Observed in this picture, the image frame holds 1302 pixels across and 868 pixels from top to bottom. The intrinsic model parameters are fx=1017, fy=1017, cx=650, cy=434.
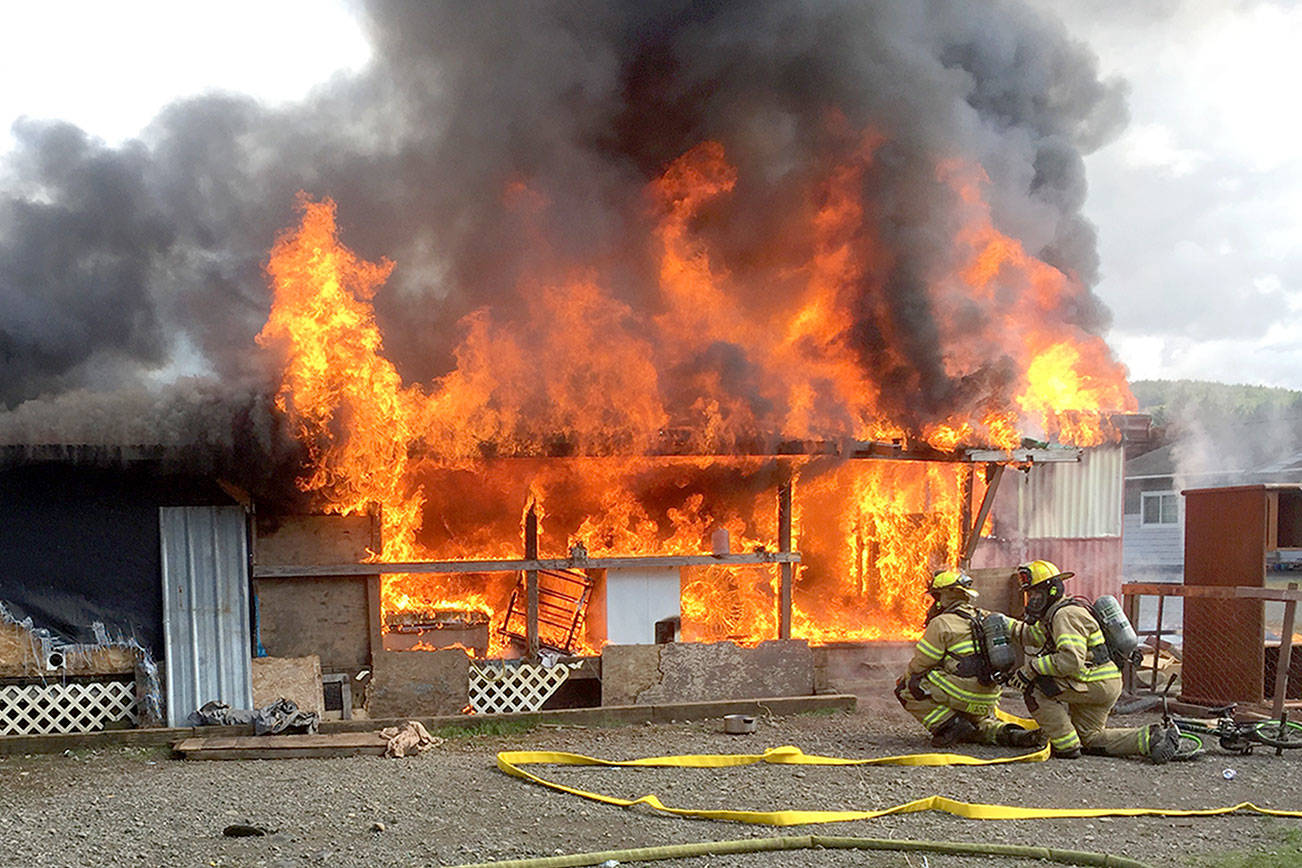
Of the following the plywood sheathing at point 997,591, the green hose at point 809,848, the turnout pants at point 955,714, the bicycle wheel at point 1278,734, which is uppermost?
the plywood sheathing at point 997,591

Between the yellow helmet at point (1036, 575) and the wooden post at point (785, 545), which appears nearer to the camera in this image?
the yellow helmet at point (1036, 575)

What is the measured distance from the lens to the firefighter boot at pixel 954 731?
9.41 metres

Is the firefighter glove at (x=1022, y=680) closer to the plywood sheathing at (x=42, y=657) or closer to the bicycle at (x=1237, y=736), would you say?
the bicycle at (x=1237, y=736)

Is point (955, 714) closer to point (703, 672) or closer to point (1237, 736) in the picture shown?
point (1237, 736)

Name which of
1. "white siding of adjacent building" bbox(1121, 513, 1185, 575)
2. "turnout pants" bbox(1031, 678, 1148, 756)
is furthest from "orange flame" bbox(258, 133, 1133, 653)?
"white siding of adjacent building" bbox(1121, 513, 1185, 575)

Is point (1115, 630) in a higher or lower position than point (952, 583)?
lower

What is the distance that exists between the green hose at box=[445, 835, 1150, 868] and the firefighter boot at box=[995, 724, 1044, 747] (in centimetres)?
323

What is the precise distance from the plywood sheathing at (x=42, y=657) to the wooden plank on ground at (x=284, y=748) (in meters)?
1.43

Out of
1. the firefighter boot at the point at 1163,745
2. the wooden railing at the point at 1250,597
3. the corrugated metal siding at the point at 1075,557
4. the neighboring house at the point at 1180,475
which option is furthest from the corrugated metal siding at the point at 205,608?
the neighboring house at the point at 1180,475

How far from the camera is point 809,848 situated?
6.22 metres

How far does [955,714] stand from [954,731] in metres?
0.16

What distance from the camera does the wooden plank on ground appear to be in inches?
364

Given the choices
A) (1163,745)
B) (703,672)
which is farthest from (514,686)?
(1163,745)

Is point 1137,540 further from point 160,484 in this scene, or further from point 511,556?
point 160,484
